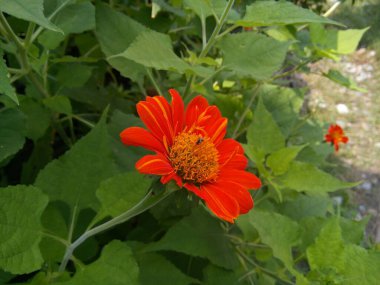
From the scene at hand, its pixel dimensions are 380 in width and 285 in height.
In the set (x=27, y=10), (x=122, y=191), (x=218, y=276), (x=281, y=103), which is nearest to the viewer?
(x=27, y=10)

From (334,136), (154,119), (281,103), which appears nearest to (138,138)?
(154,119)

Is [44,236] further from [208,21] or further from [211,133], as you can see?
[208,21]

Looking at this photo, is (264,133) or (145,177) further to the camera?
(264,133)

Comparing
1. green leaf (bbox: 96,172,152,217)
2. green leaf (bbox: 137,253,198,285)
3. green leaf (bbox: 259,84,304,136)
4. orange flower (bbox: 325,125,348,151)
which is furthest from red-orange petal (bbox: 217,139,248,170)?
orange flower (bbox: 325,125,348,151)

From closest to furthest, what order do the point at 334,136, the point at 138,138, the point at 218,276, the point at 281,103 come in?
the point at 138,138 < the point at 218,276 < the point at 281,103 < the point at 334,136

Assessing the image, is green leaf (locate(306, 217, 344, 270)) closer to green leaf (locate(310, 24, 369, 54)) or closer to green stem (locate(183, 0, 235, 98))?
green stem (locate(183, 0, 235, 98))

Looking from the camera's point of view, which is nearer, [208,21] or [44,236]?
[44,236]

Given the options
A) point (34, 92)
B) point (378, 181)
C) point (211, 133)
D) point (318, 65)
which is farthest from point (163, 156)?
point (318, 65)

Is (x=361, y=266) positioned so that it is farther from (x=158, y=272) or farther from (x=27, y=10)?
(x=27, y=10)

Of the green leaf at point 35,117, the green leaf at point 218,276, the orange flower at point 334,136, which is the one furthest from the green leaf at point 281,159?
the orange flower at point 334,136
